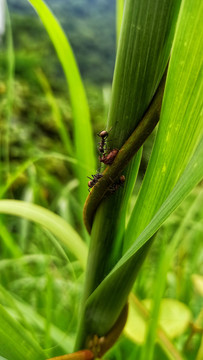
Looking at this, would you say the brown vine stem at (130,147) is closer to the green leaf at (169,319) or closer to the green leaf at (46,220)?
the green leaf at (46,220)

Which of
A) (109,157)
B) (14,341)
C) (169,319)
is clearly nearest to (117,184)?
(109,157)

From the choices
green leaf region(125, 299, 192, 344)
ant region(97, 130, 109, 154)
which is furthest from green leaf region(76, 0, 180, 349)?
green leaf region(125, 299, 192, 344)

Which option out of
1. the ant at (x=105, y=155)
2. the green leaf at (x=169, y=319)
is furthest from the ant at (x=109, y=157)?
the green leaf at (x=169, y=319)

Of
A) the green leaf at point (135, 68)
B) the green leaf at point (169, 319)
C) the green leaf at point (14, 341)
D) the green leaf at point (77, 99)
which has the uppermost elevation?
the green leaf at point (135, 68)

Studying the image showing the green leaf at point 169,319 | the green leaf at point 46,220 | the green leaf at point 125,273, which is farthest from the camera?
the green leaf at point 169,319

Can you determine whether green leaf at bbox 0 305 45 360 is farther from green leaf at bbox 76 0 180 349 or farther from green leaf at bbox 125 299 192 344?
green leaf at bbox 125 299 192 344

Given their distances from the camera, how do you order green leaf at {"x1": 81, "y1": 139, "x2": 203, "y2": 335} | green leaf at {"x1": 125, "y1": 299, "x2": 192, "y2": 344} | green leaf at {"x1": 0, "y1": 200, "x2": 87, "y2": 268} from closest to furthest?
green leaf at {"x1": 81, "y1": 139, "x2": 203, "y2": 335}, green leaf at {"x1": 0, "y1": 200, "x2": 87, "y2": 268}, green leaf at {"x1": 125, "y1": 299, "x2": 192, "y2": 344}

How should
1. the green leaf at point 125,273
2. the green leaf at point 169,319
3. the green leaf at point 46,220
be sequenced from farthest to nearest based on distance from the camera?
the green leaf at point 169,319 → the green leaf at point 46,220 → the green leaf at point 125,273
